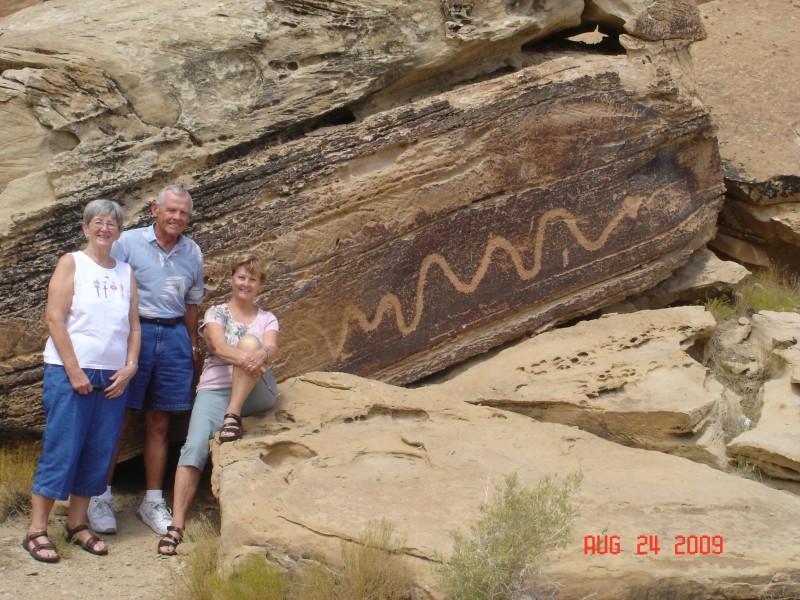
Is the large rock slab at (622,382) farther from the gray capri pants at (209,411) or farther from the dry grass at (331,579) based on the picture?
the dry grass at (331,579)

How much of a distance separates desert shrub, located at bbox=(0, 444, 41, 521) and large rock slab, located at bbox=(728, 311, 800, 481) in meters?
3.61

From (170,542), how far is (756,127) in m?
5.98

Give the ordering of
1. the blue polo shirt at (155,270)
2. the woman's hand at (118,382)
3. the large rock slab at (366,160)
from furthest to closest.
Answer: the large rock slab at (366,160), the blue polo shirt at (155,270), the woman's hand at (118,382)

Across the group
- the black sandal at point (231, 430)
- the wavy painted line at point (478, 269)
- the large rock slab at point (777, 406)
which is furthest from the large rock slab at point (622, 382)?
the black sandal at point (231, 430)

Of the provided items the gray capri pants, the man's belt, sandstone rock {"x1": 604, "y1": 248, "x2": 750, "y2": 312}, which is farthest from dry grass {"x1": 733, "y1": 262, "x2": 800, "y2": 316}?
the man's belt

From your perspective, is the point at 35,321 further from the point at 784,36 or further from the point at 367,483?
the point at 784,36

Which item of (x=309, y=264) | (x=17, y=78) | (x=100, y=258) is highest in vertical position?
(x=17, y=78)

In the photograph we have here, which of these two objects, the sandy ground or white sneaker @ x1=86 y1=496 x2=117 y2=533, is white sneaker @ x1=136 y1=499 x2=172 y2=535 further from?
white sneaker @ x1=86 y1=496 x2=117 y2=533

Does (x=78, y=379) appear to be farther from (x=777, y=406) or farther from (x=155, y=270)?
(x=777, y=406)

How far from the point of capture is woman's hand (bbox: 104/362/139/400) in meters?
4.31

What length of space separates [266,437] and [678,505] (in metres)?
1.92

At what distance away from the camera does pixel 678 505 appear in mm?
4047

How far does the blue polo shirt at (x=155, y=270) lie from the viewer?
4.78 m

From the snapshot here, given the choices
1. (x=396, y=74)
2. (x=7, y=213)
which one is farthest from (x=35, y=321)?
(x=396, y=74)
